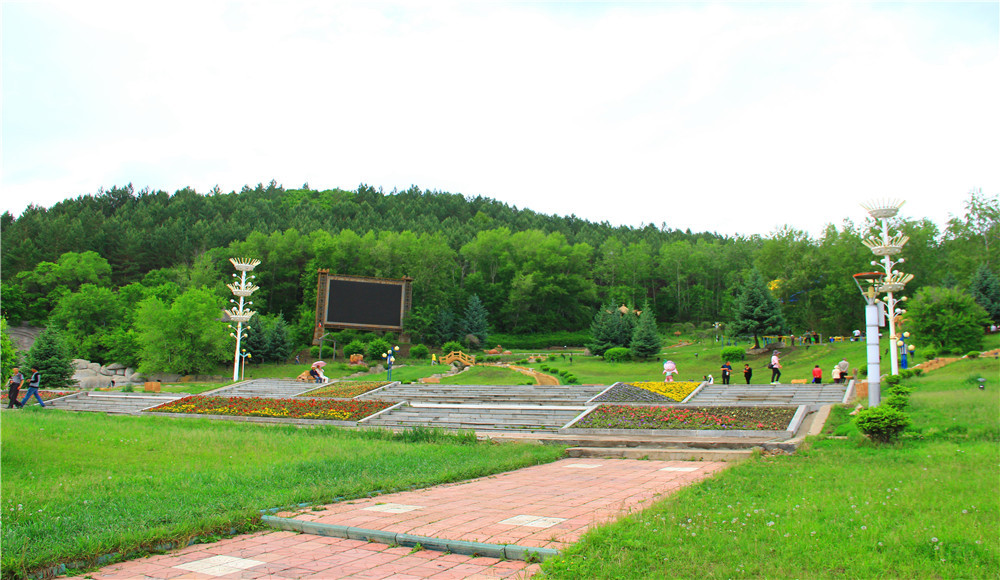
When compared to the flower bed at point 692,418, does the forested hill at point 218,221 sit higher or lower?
higher

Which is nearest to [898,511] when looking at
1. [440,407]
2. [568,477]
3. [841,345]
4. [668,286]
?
[568,477]

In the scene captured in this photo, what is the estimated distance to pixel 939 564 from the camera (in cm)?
419

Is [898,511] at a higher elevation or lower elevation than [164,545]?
higher

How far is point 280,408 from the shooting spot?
64.5 feet

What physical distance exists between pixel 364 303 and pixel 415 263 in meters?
15.5

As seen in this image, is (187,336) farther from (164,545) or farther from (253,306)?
(164,545)

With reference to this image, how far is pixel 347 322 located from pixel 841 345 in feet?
115

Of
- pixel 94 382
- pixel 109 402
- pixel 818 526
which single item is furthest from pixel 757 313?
pixel 94 382

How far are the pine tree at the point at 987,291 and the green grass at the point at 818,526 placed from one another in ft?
123

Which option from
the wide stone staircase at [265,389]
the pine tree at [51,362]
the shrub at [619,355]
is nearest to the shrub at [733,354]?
the shrub at [619,355]

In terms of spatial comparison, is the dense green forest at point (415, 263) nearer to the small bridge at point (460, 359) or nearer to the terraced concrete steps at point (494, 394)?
the small bridge at point (460, 359)

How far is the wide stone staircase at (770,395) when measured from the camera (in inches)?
716

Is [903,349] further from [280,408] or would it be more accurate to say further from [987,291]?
[280,408]

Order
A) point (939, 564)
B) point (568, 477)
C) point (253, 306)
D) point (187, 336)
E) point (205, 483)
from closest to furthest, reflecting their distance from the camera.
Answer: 1. point (939, 564)
2. point (205, 483)
3. point (568, 477)
4. point (187, 336)
5. point (253, 306)
